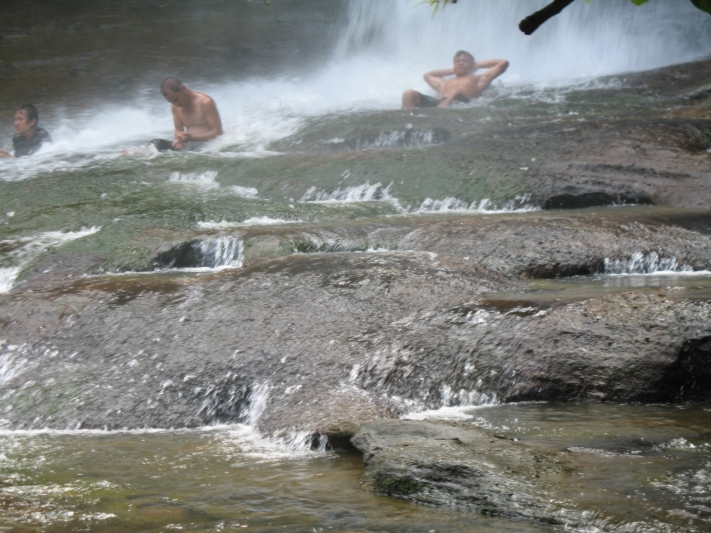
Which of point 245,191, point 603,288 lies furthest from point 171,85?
point 603,288

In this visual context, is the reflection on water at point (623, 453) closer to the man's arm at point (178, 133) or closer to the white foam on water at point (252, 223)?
the white foam on water at point (252, 223)

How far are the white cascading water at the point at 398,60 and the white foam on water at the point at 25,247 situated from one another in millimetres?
3634

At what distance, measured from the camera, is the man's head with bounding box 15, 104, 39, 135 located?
12133 millimetres

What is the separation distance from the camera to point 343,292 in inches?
202

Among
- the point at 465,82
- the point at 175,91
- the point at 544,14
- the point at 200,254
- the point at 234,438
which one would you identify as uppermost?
the point at 544,14

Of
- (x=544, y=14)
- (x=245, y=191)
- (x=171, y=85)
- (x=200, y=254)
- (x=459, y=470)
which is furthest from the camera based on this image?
(x=171, y=85)

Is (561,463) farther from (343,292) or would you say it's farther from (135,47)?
(135,47)

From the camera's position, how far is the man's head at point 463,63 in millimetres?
13066

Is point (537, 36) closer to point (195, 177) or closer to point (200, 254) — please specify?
point (195, 177)

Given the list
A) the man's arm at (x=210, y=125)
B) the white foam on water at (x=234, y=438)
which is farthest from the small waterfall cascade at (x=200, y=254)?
the man's arm at (x=210, y=125)

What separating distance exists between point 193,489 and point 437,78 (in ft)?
38.2

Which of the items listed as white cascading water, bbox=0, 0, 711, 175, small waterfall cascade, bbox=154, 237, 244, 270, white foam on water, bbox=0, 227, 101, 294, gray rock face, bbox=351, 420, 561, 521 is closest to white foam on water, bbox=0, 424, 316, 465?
gray rock face, bbox=351, 420, 561, 521

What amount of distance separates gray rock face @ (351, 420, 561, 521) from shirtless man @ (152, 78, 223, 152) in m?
8.77

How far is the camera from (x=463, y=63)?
13086 millimetres
